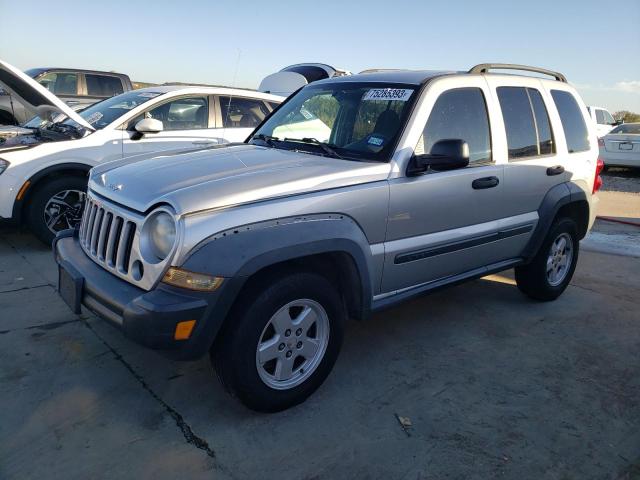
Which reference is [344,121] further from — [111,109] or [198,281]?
[111,109]

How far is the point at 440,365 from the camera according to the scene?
11.9ft

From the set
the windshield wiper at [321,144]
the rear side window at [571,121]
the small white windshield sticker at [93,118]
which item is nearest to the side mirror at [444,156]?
the windshield wiper at [321,144]

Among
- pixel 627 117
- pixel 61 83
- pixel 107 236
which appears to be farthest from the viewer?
pixel 627 117

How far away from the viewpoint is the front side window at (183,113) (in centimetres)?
630

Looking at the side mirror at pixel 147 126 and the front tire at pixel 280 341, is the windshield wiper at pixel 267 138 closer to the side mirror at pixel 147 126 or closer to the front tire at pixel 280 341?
the front tire at pixel 280 341

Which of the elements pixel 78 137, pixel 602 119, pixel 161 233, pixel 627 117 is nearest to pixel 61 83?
pixel 78 137

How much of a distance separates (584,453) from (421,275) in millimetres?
1348

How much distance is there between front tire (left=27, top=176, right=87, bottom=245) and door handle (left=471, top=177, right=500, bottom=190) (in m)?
Result: 3.98

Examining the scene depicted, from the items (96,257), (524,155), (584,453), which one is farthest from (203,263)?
(524,155)

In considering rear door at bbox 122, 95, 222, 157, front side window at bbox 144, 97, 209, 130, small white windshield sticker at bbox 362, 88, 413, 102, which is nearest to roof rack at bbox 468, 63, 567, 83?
small white windshield sticker at bbox 362, 88, 413, 102

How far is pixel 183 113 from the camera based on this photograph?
6480 mm

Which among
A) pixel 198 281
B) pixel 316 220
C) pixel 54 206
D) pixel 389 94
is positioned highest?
pixel 389 94

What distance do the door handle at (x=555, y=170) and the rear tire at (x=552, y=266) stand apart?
1.44 feet

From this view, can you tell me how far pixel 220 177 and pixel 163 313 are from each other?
0.81m
